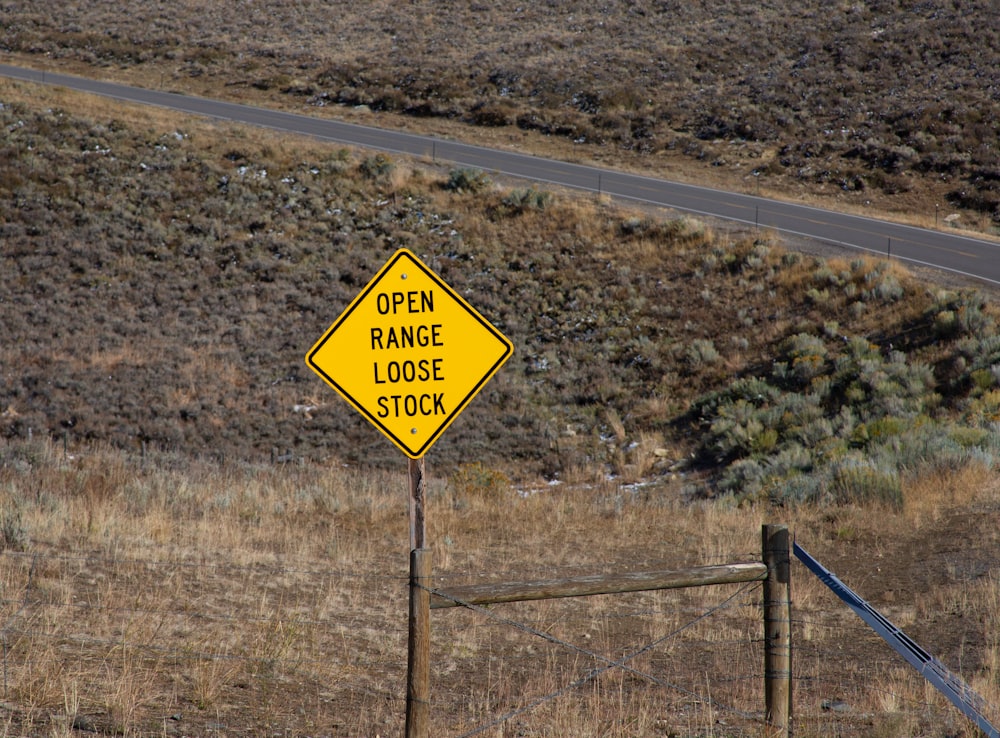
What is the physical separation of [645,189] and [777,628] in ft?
96.8

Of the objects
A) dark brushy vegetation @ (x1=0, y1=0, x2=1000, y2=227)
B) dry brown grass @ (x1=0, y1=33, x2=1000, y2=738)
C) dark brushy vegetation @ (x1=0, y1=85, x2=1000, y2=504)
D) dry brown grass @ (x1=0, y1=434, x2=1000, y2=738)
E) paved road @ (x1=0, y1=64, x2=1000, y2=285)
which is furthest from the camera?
dark brushy vegetation @ (x1=0, y1=0, x2=1000, y2=227)

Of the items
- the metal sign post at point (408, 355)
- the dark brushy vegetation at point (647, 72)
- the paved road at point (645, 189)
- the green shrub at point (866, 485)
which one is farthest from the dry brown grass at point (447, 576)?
the dark brushy vegetation at point (647, 72)

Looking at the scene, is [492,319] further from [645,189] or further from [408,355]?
[408,355]

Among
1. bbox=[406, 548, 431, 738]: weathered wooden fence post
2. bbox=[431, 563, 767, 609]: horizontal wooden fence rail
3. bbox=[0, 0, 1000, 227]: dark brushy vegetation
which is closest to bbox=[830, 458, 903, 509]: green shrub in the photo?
bbox=[431, 563, 767, 609]: horizontal wooden fence rail

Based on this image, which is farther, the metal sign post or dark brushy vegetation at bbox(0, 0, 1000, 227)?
dark brushy vegetation at bbox(0, 0, 1000, 227)

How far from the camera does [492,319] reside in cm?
2577

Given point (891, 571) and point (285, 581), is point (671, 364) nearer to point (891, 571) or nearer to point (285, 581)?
point (891, 571)

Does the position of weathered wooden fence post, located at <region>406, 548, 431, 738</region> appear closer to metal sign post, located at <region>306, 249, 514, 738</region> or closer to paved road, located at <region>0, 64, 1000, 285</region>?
metal sign post, located at <region>306, 249, 514, 738</region>

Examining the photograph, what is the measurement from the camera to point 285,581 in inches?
360

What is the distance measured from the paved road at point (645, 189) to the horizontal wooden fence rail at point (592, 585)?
804 inches

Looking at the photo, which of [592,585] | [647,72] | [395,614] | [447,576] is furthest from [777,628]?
[647,72]

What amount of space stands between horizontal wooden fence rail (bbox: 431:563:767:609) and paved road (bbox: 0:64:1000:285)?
67.0 feet

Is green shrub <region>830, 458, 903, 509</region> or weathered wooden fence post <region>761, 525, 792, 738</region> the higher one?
weathered wooden fence post <region>761, 525, 792, 738</region>

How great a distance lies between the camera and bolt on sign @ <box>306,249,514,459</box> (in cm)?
609
